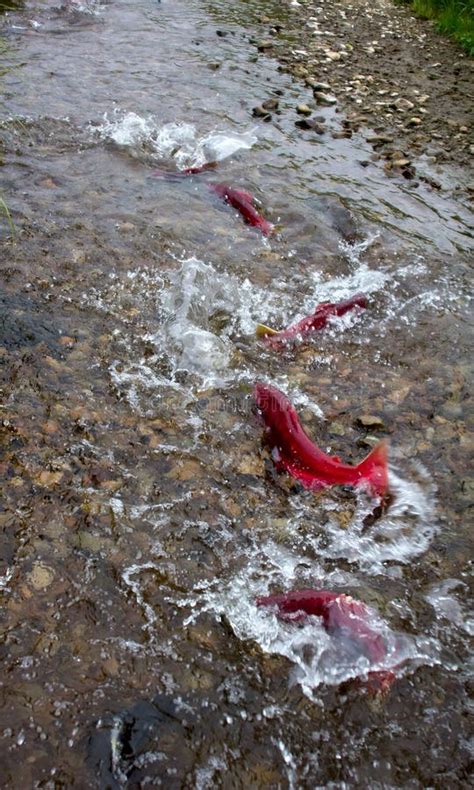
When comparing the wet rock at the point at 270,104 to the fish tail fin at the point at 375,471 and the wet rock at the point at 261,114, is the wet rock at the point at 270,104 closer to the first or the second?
the wet rock at the point at 261,114

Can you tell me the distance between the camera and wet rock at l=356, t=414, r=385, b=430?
4191mm

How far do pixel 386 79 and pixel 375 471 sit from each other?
339 inches

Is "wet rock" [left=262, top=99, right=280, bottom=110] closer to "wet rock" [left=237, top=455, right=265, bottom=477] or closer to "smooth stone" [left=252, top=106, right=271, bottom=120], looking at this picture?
"smooth stone" [left=252, top=106, right=271, bottom=120]

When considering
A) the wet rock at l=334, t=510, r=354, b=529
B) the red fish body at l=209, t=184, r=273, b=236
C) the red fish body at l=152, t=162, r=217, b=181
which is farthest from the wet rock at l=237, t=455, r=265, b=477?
the red fish body at l=152, t=162, r=217, b=181

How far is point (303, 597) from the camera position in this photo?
3006 millimetres

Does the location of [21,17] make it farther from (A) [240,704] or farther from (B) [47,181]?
(A) [240,704]

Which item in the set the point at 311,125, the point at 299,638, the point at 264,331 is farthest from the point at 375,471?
the point at 311,125

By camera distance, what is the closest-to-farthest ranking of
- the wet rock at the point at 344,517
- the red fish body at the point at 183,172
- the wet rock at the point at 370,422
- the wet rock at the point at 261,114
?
the wet rock at the point at 344,517 < the wet rock at the point at 370,422 < the red fish body at the point at 183,172 < the wet rock at the point at 261,114

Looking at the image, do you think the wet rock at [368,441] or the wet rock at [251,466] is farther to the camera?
the wet rock at [368,441]

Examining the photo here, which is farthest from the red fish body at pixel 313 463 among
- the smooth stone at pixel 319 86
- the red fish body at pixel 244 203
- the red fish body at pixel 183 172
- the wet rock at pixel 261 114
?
the smooth stone at pixel 319 86

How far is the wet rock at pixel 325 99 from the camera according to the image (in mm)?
9012

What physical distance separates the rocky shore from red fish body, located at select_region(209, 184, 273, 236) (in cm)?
213

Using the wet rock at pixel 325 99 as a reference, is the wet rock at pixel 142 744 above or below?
below

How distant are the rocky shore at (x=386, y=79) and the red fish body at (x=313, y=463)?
4.55 m
